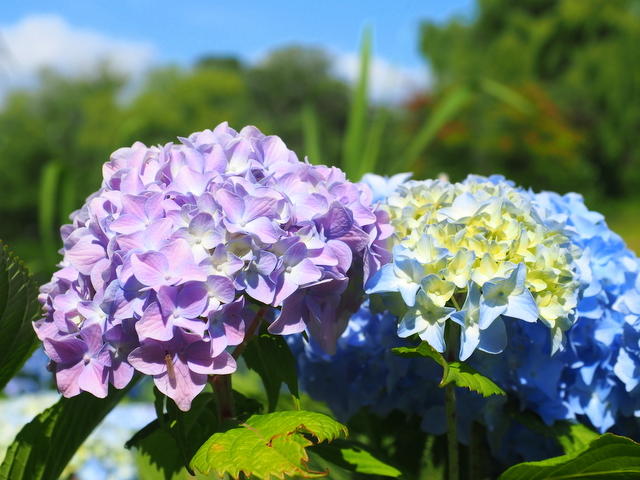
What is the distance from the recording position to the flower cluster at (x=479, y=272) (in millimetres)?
765

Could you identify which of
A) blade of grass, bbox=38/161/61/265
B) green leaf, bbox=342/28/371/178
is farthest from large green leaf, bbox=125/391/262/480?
blade of grass, bbox=38/161/61/265

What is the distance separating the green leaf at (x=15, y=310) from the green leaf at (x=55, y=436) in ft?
0.24

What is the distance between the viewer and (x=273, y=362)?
82 cm

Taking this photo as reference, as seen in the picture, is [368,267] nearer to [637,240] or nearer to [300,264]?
[300,264]

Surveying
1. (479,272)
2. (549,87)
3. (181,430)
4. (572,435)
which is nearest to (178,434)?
(181,430)

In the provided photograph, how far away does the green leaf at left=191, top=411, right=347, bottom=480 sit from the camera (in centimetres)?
64

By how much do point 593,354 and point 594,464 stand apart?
192mm

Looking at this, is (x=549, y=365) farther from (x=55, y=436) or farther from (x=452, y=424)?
(x=55, y=436)

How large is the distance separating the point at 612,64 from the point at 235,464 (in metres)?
19.6

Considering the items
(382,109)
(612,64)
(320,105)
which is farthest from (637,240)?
(320,105)

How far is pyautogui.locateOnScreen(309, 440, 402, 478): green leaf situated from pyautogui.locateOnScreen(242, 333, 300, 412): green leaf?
0.08 meters

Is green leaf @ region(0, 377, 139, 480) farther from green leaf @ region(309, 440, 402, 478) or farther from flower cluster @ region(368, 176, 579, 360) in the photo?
flower cluster @ region(368, 176, 579, 360)

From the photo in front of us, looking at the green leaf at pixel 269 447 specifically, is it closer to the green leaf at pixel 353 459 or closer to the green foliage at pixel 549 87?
the green leaf at pixel 353 459

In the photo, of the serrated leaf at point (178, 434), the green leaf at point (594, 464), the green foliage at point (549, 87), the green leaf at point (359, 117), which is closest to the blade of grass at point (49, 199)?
the green leaf at point (359, 117)
